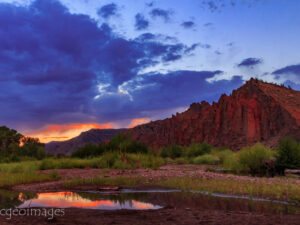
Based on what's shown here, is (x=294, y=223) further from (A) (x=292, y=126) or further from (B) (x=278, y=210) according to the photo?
(A) (x=292, y=126)

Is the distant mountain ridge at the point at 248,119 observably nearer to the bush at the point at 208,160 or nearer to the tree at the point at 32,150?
the bush at the point at 208,160

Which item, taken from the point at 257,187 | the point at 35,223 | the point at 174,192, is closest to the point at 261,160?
the point at 257,187

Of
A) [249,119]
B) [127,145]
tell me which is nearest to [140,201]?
[127,145]

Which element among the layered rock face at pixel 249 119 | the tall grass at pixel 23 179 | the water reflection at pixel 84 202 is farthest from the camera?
the layered rock face at pixel 249 119

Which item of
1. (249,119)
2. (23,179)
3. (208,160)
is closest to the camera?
(23,179)

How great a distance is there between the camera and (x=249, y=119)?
218 ft

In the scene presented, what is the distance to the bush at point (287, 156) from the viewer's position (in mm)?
20734

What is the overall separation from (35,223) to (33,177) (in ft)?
36.4

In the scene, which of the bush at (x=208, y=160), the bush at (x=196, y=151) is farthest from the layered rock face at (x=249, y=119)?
the bush at (x=208, y=160)

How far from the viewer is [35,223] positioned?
21.8ft

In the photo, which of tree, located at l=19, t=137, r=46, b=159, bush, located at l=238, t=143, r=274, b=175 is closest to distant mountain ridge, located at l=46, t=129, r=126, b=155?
tree, located at l=19, t=137, r=46, b=159

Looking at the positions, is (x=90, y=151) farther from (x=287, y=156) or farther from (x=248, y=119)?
(x=248, y=119)

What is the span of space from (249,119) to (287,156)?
4730 centimetres

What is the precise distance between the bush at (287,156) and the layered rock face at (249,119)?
35574mm
